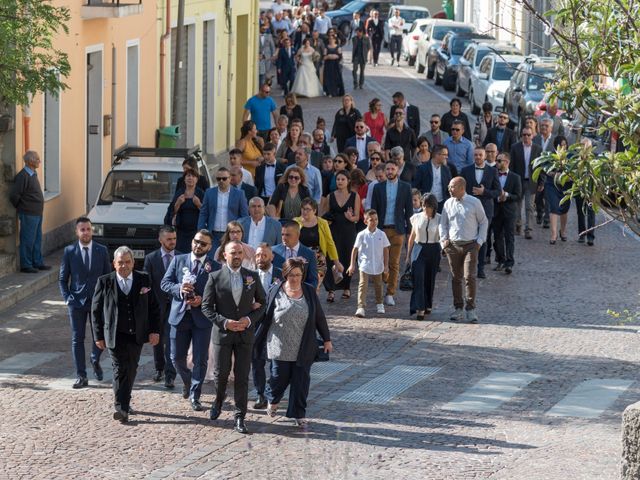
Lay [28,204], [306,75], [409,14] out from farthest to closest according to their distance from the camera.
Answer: [409,14], [306,75], [28,204]

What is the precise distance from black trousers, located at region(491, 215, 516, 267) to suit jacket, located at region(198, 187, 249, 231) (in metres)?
4.56

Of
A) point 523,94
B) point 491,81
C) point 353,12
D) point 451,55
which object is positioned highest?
point 353,12

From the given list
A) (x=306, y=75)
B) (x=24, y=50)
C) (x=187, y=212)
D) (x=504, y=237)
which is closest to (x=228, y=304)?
(x=24, y=50)

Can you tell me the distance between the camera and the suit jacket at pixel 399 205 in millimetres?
19438

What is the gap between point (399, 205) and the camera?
19.5m

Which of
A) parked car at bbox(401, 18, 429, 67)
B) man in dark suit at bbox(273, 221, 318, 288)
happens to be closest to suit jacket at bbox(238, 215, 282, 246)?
man in dark suit at bbox(273, 221, 318, 288)

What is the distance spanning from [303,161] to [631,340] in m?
5.28

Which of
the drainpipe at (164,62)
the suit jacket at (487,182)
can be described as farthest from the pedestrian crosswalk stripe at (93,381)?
the drainpipe at (164,62)

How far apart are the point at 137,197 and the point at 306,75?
23.4 m

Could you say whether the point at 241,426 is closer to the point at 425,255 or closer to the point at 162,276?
the point at 162,276

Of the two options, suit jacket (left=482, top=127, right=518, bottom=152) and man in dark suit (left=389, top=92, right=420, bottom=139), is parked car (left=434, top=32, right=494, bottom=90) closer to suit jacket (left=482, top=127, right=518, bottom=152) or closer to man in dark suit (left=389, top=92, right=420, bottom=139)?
man in dark suit (left=389, top=92, right=420, bottom=139)

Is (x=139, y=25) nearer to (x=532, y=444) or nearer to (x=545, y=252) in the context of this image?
(x=545, y=252)

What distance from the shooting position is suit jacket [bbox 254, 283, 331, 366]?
43.3ft

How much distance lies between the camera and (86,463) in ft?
39.5
